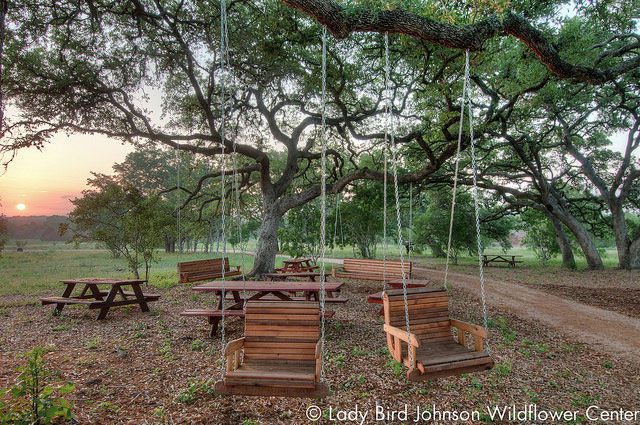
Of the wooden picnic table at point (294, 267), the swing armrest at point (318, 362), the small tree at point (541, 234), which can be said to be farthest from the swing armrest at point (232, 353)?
the small tree at point (541, 234)

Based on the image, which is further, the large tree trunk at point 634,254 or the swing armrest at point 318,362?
the large tree trunk at point 634,254

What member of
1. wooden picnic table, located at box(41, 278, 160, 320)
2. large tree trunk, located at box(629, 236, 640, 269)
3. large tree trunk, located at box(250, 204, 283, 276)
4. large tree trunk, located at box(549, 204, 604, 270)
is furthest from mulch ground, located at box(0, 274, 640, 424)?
large tree trunk, located at box(629, 236, 640, 269)

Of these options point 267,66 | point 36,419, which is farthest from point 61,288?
point 36,419

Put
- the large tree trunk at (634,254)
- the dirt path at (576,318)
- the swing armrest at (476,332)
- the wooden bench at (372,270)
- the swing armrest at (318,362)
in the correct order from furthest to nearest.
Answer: the large tree trunk at (634,254)
the wooden bench at (372,270)
the dirt path at (576,318)
the swing armrest at (476,332)
the swing armrest at (318,362)

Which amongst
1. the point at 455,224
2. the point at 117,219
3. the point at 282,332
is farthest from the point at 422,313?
the point at 455,224

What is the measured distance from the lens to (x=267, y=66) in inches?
435

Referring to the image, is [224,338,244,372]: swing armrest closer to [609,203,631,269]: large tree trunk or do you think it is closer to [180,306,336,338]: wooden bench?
[180,306,336,338]: wooden bench

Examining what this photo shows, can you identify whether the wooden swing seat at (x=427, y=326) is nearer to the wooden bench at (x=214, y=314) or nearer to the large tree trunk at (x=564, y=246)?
the wooden bench at (x=214, y=314)

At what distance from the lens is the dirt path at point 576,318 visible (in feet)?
21.9

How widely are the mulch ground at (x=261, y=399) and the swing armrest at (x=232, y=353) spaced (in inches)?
19.9

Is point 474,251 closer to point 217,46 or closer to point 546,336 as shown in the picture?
point 546,336

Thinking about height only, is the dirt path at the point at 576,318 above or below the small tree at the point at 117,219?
below

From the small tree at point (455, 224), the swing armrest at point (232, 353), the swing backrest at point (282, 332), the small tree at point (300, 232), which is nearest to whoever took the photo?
the swing armrest at point (232, 353)

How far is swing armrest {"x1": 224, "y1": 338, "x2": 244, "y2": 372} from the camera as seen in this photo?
3.54 metres
